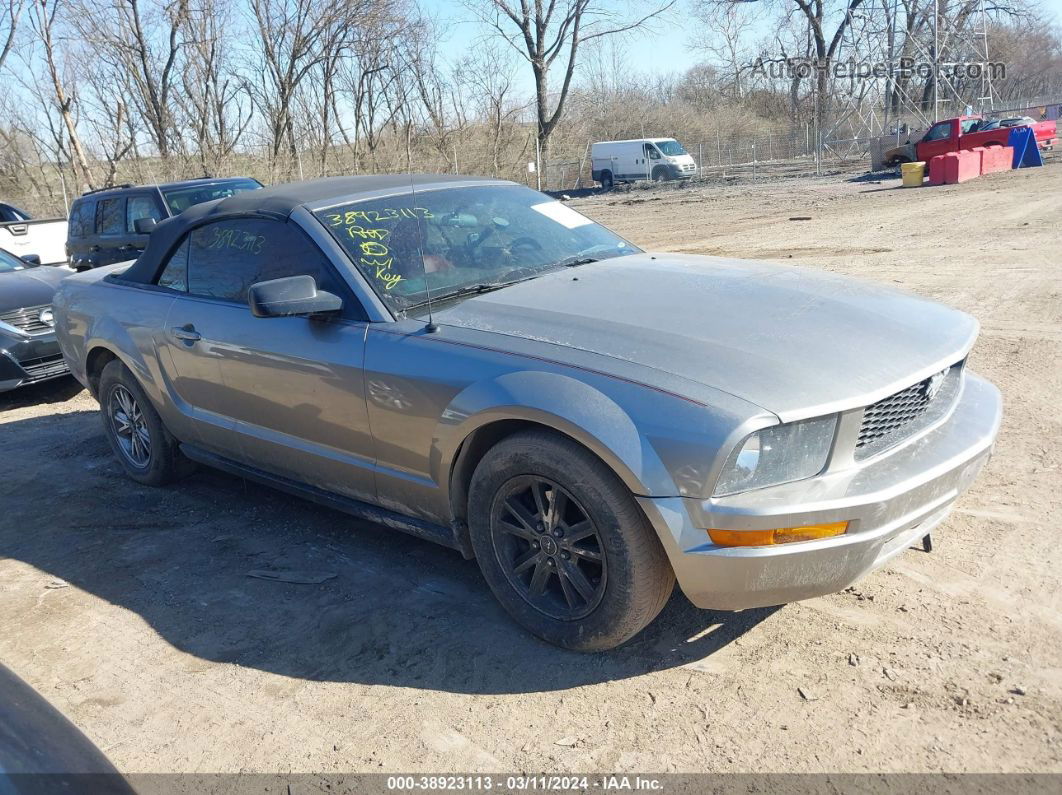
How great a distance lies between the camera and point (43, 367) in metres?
7.78

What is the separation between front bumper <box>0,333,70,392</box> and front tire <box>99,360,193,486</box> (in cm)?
248

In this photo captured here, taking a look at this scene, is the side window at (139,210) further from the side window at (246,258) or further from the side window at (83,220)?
the side window at (246,258)

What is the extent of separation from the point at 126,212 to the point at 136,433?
7.56 meters

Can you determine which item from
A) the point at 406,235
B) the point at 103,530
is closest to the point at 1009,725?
the point at 406,235

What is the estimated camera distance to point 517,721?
2.90 metres

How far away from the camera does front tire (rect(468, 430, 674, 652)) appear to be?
2.88 metres

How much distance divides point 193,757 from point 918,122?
47.8 meters

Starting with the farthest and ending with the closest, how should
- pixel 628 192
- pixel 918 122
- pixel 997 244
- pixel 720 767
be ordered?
pixel 918 122 < pixel 628 192 < pixel 997 244 < pixel 720 767

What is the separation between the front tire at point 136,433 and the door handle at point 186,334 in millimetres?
683

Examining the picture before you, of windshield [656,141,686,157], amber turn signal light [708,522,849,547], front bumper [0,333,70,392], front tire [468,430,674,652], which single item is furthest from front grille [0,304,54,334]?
windshield [656,141,686,157]

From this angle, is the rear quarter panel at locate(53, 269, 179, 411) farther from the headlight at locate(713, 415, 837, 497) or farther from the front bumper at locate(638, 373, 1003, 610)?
the headlight at locate(713, 415, 837, 497)

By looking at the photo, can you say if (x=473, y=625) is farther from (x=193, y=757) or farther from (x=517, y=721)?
(x=193, y=757)

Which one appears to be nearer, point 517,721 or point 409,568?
point 517,721

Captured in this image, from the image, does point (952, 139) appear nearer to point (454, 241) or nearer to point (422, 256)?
point (454, 241)
